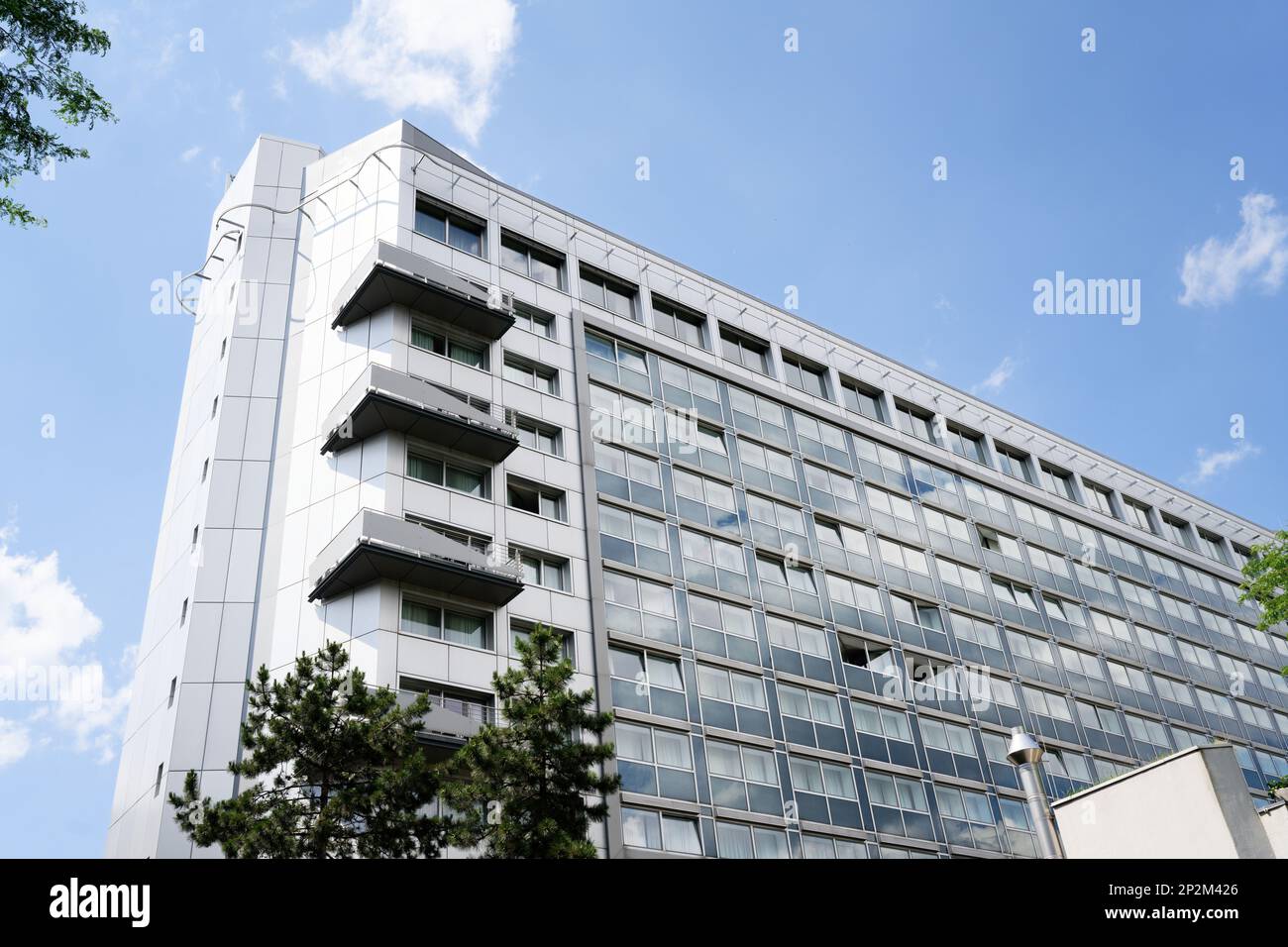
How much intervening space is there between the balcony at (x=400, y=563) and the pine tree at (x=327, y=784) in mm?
7998

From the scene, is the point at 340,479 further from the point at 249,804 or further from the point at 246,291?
the point at 249,804

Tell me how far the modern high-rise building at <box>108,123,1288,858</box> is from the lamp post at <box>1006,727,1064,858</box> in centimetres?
1491

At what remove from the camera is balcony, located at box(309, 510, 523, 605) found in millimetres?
30156

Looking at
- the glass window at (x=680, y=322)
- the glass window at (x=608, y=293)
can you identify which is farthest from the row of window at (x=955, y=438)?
the glass window at (x=608, y=293)

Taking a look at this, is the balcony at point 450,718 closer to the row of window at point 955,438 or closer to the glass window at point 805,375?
the row of window at point 955,438

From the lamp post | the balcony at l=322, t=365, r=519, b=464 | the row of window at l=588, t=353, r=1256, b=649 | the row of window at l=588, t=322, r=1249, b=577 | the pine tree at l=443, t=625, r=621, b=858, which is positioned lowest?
the lamp post

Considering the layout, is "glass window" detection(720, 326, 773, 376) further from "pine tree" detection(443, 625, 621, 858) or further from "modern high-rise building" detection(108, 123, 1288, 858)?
"pine tree" detection(443, 625, 621, 858)

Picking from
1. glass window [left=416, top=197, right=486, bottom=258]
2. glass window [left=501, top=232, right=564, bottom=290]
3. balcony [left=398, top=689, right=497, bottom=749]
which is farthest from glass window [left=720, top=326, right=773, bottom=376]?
balcony [left=398, top=689, right=497, bottom=749]

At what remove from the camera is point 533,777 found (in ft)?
71.1

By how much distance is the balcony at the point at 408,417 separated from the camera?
108 ft

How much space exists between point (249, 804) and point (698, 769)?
15.8m

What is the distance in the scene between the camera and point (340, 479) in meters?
33.7

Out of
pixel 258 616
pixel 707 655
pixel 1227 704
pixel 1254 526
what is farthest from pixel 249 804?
pixel 1254 526

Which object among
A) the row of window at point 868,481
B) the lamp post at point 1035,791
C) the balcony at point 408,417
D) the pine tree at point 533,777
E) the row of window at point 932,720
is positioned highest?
the row of window at point 868,481
